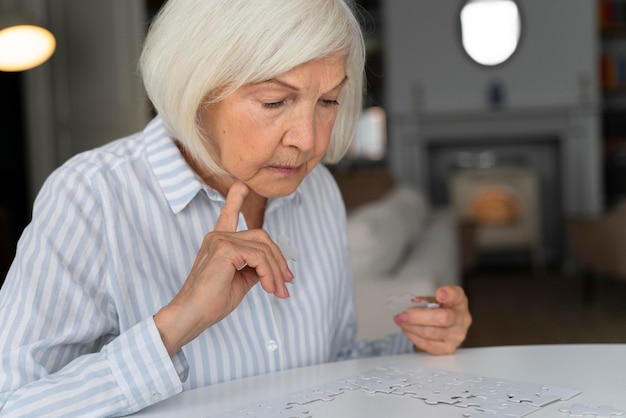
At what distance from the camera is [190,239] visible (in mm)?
1211

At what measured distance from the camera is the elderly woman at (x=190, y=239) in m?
0.96

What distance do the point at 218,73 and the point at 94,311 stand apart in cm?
34

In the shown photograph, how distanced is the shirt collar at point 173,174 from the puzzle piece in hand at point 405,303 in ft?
0.98

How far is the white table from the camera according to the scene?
3.05 feet

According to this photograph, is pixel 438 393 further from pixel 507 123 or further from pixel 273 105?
pixel 507 123

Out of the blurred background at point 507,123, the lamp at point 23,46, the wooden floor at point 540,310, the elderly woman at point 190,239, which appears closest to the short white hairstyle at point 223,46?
the elderly woman at point 190,239

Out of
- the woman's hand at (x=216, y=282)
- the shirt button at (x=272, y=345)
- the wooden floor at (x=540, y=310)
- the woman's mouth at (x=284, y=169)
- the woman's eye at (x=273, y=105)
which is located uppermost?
the woman's eye at (x=273, y=105)

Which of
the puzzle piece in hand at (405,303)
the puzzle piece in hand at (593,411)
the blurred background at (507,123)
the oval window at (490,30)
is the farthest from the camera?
the oval window at (490,30)

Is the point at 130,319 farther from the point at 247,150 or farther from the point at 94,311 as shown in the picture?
the point at 247,150

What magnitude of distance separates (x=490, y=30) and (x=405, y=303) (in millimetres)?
6824

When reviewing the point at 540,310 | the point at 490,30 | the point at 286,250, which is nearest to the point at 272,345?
the point at 286,250

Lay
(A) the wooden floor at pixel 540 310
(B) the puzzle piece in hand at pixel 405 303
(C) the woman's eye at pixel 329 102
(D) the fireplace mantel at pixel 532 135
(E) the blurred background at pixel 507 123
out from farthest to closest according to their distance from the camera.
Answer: (D) the fireplace mantel at pixel 532 135 < (E) the blurred background at pixel 507 123 < (A) the wooden floor at pixel 540 310 < (B) the puzzle piece in hand at pixel 405 303 < (C) the woman's eye at pixel 329 102

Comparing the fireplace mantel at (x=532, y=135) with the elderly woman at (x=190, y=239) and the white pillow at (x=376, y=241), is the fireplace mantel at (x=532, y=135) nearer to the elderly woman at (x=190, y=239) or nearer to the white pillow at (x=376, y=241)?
the white pillow at (x=376, y=241)

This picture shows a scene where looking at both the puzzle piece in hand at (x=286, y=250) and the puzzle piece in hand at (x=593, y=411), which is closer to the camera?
the puzzle piece in hand at (x=593, y=411)
